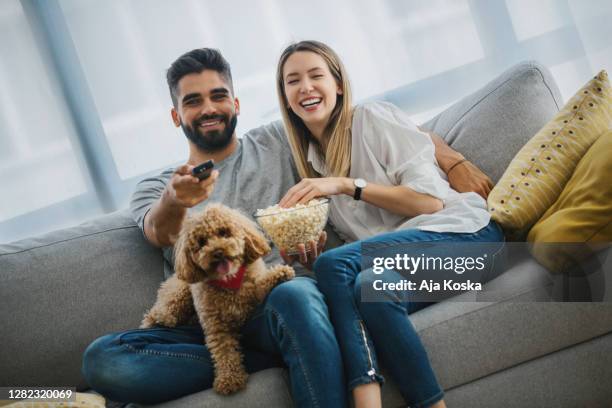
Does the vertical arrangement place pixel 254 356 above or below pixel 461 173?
below

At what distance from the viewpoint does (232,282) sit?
147cm

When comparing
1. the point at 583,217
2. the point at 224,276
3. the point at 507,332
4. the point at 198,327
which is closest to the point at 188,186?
the point at 224,276

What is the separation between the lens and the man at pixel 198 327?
129 cm

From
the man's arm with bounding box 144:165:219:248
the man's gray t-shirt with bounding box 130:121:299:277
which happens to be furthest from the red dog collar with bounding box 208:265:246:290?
the man's gray t-shirt with bounding box 130:121:299:277

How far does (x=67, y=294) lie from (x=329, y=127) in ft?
3.74

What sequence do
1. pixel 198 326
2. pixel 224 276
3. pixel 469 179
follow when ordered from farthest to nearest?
1. pixel 469 179
2. pixel 198 326
3. pixel 224 276

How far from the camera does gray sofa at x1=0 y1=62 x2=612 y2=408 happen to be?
1.37 m

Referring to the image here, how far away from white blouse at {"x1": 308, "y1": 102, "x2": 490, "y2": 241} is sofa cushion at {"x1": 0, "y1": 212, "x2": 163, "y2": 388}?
0.79 m

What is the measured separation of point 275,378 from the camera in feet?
4.55

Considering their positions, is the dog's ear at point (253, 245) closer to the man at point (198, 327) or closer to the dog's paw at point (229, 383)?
the man at point (198, 327)

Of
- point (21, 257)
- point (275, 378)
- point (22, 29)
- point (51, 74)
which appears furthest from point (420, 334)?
point (22, 29)

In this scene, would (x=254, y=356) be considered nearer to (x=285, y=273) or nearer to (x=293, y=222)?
(x=285, y=273)

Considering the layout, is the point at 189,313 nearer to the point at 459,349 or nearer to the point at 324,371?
the point at 324,371

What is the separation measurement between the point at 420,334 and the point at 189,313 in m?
0.74
